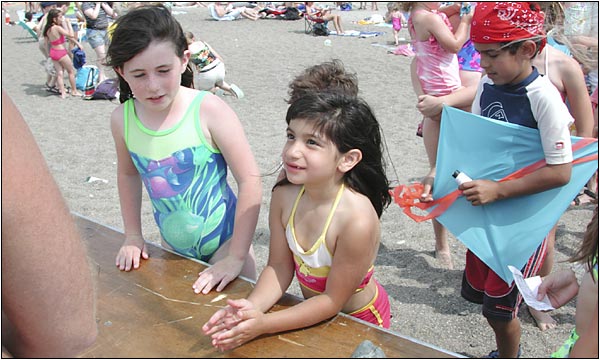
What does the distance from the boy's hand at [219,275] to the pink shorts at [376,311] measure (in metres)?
0.41

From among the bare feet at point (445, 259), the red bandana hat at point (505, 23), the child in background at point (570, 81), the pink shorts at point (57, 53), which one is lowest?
the pink shorts at point (57, 53)

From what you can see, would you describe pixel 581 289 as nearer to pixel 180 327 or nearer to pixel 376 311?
pixel 376 311

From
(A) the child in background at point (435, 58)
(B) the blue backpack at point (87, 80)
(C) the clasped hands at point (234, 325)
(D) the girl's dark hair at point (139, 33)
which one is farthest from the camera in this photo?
(B) the blue backpack at point (87, 80)

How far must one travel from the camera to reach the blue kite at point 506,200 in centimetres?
228

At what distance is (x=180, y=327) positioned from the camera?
1630 millimetres

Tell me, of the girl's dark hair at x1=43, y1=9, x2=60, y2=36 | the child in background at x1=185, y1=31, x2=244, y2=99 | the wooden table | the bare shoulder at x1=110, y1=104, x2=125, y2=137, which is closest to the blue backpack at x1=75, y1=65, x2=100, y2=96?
the girl's dark hair at x1=43, y1=9, x2=60, y2=36

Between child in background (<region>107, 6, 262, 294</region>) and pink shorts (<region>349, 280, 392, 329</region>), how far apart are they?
0.43 metres

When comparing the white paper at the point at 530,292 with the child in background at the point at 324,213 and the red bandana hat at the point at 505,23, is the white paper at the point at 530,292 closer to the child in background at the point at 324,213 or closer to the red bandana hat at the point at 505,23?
the child in background at the point at 324,213

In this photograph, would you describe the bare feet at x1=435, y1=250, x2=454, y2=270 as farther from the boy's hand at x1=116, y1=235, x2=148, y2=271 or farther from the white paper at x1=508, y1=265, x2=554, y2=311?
the boy's hand at x1=116, y1=235, x2=148, y2=271

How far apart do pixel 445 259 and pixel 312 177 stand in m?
Result: 2.16

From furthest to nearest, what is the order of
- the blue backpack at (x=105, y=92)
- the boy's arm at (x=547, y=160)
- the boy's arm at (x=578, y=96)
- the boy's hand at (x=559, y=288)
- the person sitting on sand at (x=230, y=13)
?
the person sitting on sand at (x=230, y=13)
the blue backpack at (x=105, y=92)
the boy's arm at (x=578, y=96)
the boy's arm at (x=547, y=160)
the boy's hand at (x=559, y=288)

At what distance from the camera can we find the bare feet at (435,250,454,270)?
11.9 feet

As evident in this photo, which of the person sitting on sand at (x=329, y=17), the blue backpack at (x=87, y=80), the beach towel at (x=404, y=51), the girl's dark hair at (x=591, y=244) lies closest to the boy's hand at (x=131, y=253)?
the girl's dark hair at (x=591, y=244)

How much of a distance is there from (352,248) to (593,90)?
3.33 metres
